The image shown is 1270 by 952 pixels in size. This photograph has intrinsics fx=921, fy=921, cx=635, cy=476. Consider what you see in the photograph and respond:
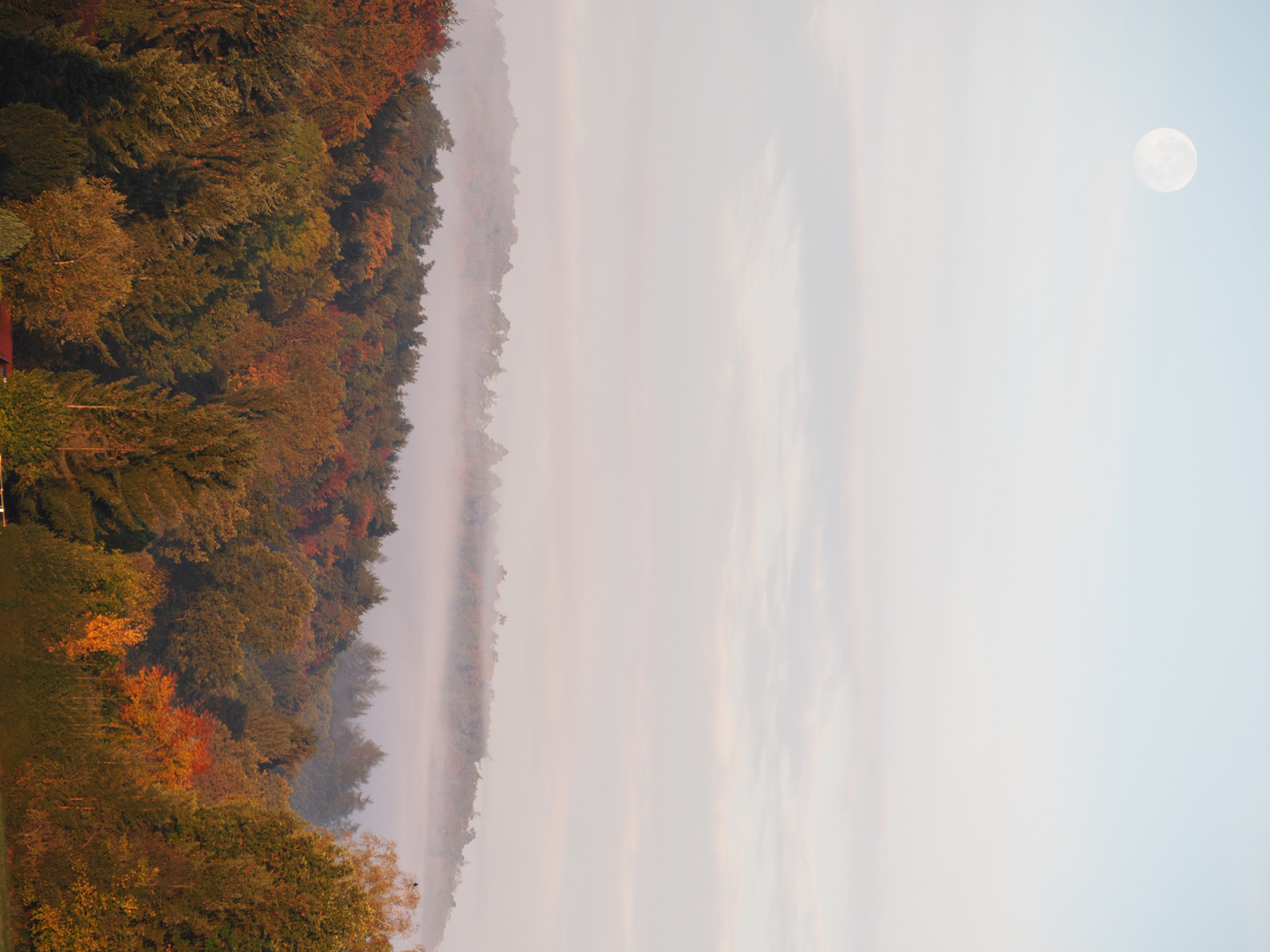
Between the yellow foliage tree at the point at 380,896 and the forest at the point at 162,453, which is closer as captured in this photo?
the forest at the point at 162,453

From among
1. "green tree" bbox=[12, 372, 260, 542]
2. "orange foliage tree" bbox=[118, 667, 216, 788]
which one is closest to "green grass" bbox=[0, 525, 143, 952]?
"green tree" bbox=[12, 372, 260, 542]

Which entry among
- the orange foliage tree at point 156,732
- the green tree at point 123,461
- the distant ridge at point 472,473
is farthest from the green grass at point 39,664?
the distant ridge at point 472,473

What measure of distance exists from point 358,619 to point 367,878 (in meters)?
52.2

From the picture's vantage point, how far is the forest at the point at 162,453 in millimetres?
31984

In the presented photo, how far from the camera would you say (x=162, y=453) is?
120ft

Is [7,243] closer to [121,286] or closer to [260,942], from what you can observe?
[121,286]

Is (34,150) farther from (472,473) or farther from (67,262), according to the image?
(472,473)

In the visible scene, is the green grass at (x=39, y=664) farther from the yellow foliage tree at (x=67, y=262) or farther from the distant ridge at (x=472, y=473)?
the distant ridge at (x=472, y=473)

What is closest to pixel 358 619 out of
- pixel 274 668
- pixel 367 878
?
pixel 274 668

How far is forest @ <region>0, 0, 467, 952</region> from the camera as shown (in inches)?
1259

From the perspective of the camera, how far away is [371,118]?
2795 inches

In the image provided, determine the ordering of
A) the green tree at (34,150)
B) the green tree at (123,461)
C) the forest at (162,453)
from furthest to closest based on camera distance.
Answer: the green tree at (123,461) < the forest at (162,453) < the green tree at (34,150)

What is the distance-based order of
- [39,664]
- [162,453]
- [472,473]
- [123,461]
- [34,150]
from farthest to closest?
[472,473], [162,453], [123,461], [39,664], [34,150]

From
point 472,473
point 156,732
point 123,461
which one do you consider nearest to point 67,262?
point 123,461
